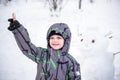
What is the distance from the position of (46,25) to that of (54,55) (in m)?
0.23

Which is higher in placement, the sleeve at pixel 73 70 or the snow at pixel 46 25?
the snow at pixel 46 25

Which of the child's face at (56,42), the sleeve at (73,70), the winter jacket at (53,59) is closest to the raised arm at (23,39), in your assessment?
the winter jacket at (53,59)

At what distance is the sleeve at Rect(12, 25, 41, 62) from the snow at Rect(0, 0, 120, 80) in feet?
0.24

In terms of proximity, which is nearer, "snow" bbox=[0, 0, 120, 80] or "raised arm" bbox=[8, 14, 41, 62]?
"raised arm" bbox=[8, 14, 41, 62]

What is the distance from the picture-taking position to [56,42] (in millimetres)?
1745

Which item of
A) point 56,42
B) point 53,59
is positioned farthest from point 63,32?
point 53,59

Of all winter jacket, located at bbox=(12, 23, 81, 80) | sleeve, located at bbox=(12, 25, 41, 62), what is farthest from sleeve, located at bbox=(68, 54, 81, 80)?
sleeve, located at bbox=(12, 25, 41, 62)

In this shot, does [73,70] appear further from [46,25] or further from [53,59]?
[46,25]

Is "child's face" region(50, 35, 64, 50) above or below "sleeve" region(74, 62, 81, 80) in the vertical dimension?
above

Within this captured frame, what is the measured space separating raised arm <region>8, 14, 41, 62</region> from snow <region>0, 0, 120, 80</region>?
77mm

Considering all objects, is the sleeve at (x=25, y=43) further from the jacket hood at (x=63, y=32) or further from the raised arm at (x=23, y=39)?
the jacket hood at (x=63, y=32)

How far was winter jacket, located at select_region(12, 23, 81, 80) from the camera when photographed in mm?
1747

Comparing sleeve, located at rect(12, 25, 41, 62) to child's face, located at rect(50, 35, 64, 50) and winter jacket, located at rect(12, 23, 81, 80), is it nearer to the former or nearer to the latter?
winter jacket, located at rect(12, 23, 81, 80)

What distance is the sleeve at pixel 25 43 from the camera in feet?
5.61
